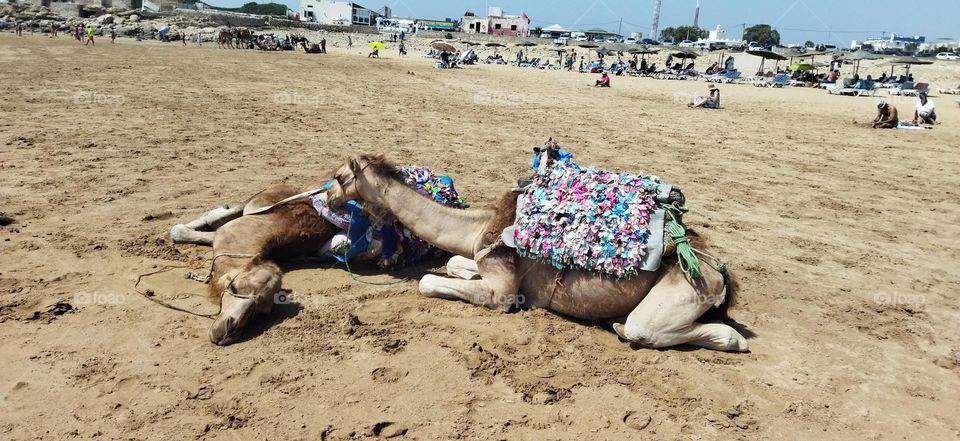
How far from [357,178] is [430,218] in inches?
28.1

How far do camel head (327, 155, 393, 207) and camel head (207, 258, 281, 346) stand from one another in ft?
2.75

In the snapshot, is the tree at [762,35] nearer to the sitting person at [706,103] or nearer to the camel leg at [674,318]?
the sitting person at [706,103]

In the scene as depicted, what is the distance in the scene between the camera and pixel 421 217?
5.38m

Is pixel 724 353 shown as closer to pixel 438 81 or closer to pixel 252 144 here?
pixel 252 144

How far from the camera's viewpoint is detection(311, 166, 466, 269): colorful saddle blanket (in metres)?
5.72

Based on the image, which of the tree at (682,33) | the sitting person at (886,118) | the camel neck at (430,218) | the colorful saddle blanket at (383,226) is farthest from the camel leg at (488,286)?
the tree at (682,33)

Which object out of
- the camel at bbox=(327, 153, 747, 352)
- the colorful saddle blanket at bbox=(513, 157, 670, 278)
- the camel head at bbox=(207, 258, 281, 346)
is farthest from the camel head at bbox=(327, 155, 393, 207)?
the colorful saddle blanket at bbox=(513, 157, 670, 278)

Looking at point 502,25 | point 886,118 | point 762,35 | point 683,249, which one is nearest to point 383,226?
point 683,249

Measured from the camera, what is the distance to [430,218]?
212 inches

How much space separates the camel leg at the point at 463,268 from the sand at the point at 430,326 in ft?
1.19

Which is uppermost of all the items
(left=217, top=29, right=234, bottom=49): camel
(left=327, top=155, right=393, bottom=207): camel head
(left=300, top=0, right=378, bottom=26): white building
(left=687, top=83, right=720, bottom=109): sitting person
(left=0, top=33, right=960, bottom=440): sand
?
(left=300, top=0, right=378, bottom=26): white building

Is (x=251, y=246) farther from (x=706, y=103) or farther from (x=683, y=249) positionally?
(x=706, y=103)

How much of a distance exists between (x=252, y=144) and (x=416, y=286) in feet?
23.1

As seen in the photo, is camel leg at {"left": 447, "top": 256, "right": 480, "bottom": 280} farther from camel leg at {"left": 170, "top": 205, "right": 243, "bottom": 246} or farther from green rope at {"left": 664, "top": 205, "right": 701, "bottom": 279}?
camel leg at {"left": 170, "top": 205, "right": 243, "bottom": 246}
